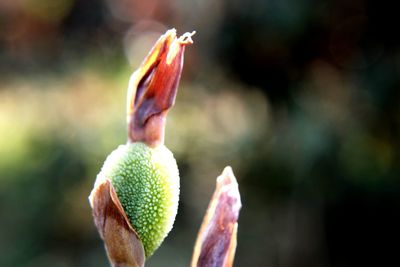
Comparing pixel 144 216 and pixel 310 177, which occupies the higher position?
pixel 310 177

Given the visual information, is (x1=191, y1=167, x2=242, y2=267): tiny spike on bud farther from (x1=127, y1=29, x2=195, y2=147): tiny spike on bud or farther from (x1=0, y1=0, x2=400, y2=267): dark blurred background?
(x1=0, y1=0, x2=400, y2=267): dark blurred background

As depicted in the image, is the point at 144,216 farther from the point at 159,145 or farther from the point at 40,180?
the point at 40,180

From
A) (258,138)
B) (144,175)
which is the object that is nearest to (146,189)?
(144,175)

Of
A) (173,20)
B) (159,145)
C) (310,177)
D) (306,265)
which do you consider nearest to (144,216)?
(159,145)

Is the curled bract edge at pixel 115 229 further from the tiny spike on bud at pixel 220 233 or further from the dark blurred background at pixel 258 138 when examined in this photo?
the dark blurred background at pixel 258 138

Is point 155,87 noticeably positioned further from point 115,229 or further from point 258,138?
point 258,138

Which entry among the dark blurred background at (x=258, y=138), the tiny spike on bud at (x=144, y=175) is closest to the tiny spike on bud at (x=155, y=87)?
the tiny spike on bud at (x=144, y=175)

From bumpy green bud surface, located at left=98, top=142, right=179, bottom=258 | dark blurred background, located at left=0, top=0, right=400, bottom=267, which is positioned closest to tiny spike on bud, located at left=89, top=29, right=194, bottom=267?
bumpy green bud surface, located at left=98, top=142, right=179, bottom=258
